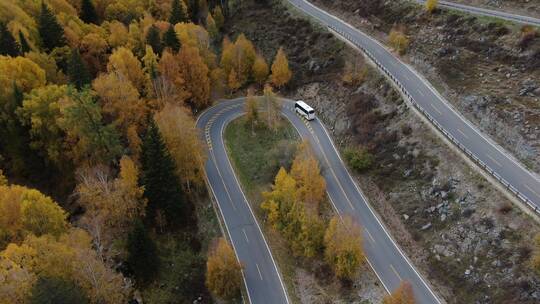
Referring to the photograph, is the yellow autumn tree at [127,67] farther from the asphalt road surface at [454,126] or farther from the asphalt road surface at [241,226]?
the asphalt road surface at [454,126]

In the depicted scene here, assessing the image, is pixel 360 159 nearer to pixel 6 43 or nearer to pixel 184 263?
pixel 184 263

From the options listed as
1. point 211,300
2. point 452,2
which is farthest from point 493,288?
point 452,2

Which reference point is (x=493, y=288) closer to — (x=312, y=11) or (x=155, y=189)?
(x=155, y=189)

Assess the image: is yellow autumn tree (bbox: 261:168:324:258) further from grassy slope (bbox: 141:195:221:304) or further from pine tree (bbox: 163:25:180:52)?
pine tree (bbox: 163:25:180:52)

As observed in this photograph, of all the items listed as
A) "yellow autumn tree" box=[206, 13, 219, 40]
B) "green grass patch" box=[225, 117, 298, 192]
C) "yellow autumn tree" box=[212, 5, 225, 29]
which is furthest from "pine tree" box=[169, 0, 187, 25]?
"green grass patch" box=[225, 117, 298, 192]

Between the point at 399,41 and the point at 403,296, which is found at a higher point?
the point at 399,41

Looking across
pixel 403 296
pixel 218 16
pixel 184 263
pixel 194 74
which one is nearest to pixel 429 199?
pixel 403 296

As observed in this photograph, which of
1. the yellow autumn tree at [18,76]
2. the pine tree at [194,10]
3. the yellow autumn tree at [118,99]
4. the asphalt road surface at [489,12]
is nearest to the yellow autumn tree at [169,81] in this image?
the yellow autumn tree at [118,99]
